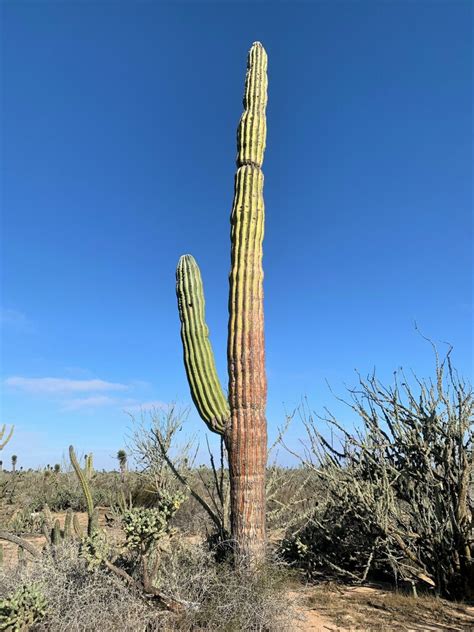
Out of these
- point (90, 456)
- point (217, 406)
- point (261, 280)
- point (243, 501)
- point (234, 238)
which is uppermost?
point (234, 238)

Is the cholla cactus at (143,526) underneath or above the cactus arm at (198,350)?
underneath

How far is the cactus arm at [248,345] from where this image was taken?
520cm

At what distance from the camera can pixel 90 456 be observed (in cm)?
662

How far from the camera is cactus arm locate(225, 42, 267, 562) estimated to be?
17.1ft

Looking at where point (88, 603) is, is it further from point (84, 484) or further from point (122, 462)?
point (122, 462)

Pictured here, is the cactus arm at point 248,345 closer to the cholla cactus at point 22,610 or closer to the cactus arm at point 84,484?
the cactus arm at point 84,484

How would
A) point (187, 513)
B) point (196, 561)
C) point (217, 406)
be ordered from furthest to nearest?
point (187, 513)
point (217, 406)
point (196, 561)

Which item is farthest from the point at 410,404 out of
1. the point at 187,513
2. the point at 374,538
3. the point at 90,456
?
the point at 187,513

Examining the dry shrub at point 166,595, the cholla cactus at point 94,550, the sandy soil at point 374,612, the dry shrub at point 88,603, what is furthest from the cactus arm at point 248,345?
the cholla cactus at point 94,550

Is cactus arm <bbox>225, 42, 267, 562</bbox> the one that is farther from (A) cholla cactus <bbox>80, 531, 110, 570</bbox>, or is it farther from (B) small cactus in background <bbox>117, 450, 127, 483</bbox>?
(B) small cactus in background <bbox>117, 450, 127, 483</bbox>

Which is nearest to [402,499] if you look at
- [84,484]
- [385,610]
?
[385,610]

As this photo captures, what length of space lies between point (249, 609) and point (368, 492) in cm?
228

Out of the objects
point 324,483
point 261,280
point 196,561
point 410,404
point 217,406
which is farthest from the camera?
point 324,483

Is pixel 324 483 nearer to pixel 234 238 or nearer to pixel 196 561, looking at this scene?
pixel 196 561
